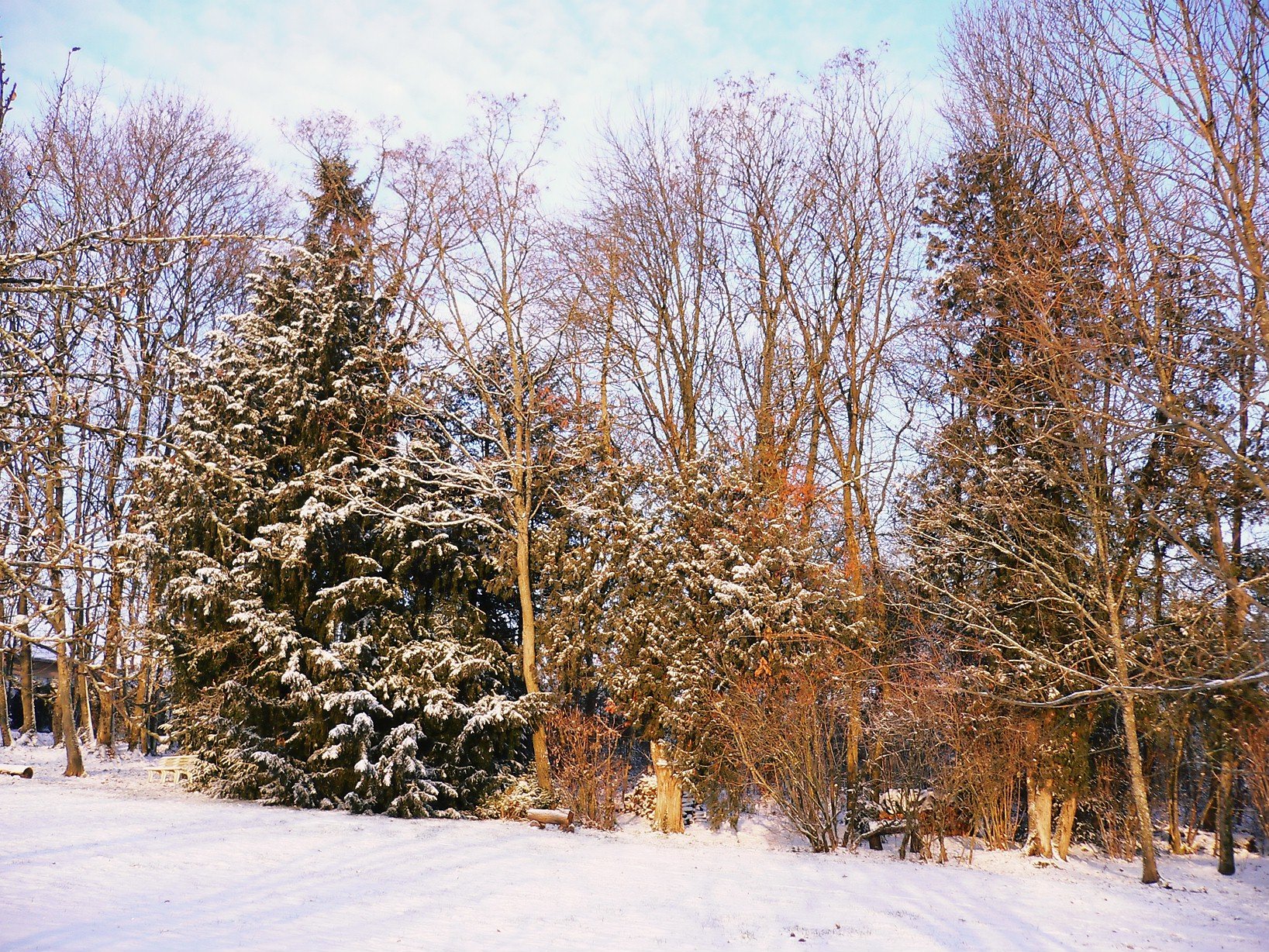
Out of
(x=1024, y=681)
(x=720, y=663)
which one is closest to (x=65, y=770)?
(x=720, y=663)

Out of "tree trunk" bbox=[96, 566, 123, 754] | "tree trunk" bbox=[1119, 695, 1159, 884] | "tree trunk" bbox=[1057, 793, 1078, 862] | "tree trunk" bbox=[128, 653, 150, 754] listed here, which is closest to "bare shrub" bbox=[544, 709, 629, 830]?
"tree trunk" bbox=[96, 566, 123, 754]

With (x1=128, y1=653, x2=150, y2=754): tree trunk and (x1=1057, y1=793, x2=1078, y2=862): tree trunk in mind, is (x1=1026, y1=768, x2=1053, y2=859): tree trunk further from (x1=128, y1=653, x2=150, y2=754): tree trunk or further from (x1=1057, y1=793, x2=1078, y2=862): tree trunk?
(x1=128, y1=653, x2=150, y2=754): tree trunk

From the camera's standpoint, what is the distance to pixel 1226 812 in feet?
43.3

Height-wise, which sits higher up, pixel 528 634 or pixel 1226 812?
pixel 528 634

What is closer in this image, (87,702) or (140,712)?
(140,712)

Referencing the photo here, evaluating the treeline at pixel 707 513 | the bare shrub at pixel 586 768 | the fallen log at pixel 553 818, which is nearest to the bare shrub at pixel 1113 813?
the treeline at pixel 707 513

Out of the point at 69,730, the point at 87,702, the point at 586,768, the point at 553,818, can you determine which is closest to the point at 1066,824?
the point at 586,768

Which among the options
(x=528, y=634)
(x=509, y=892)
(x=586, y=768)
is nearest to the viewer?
(x=509, y=892)

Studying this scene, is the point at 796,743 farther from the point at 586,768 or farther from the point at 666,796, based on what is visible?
the point at 586,768

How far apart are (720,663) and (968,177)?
9726 millimetres

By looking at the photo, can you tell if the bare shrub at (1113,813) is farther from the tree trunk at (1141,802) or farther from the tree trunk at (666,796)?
the tree trunk at (666,796)

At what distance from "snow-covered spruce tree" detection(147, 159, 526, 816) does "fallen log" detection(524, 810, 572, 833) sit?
5.91 feet

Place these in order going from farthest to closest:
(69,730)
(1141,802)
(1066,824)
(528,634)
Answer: (69,730) → (528,634) → (1066,824) → (1141,802)

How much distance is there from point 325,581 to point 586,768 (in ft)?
19.2
